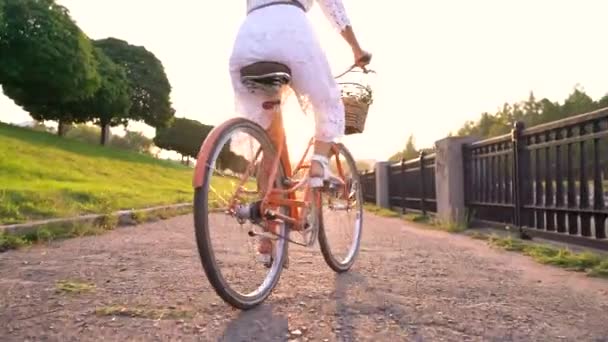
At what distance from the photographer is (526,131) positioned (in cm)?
691

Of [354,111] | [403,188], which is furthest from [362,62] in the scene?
[403,188]

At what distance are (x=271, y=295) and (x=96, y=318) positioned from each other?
3.11ft

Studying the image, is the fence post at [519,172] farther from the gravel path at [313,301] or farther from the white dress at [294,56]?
the white dress at [294,56]

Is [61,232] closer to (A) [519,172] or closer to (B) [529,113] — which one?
(A) [519,172]

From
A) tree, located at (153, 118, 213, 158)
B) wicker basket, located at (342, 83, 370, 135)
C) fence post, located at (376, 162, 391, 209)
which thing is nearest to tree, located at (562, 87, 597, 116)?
tree, located at (153, 118, 213, 158)

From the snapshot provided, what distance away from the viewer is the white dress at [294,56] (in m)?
3.07

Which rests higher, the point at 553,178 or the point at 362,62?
the point at 362,62

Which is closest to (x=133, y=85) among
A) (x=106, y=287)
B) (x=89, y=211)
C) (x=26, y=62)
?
(x=26, y=62)

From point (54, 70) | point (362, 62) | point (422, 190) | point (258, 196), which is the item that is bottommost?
point (258, 196)

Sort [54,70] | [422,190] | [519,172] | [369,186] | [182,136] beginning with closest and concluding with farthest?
[519,172] < [422,190] < [369,186] < [54,70] < [182,136]

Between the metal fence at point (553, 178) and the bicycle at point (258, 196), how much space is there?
296 cm

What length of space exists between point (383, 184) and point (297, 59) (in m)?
13.6

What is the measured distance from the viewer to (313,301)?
311cm

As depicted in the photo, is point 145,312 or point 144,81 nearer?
point 145,312
